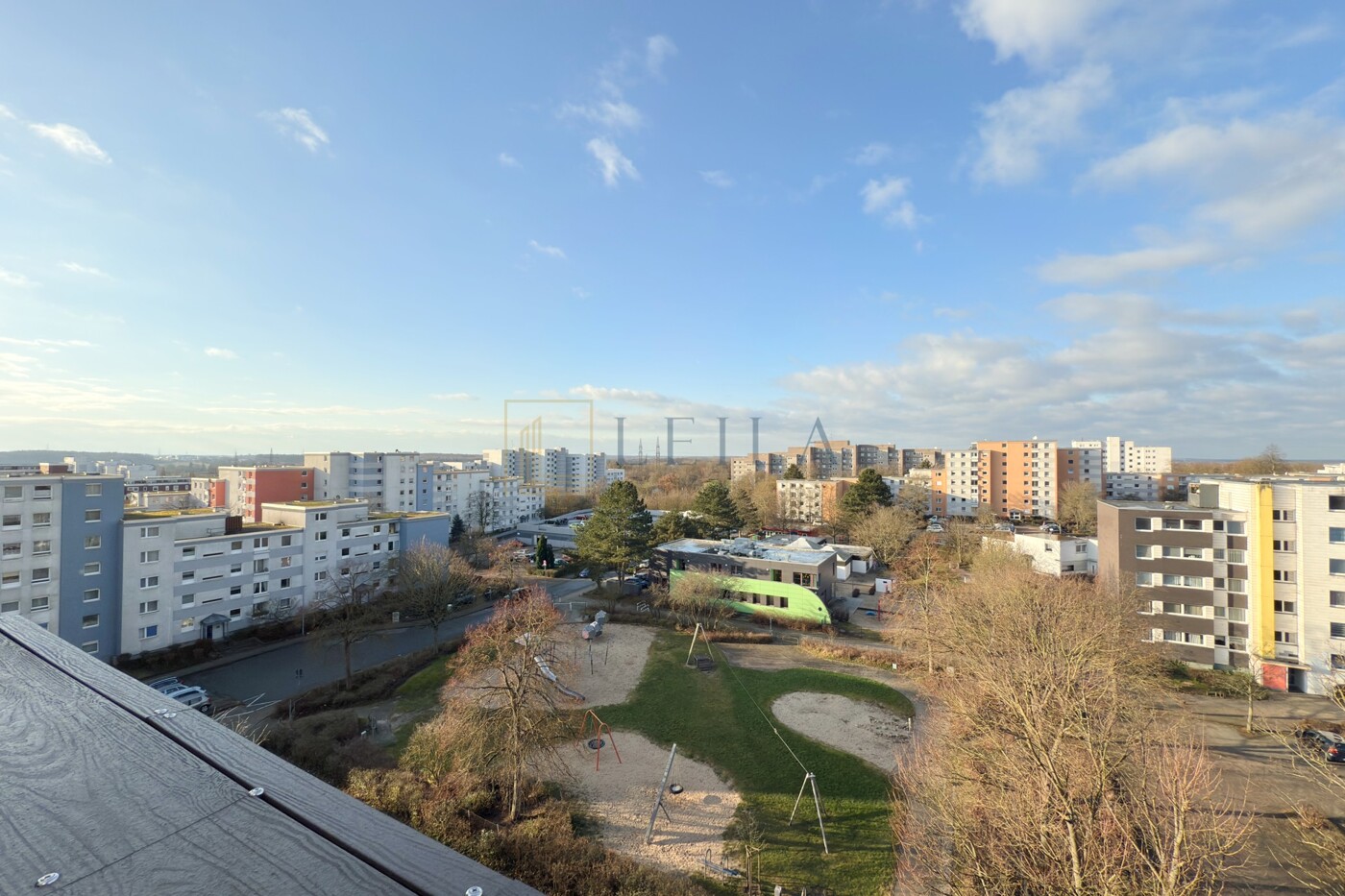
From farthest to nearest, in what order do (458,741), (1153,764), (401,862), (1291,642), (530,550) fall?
1. (530,550)
2. (1291,642)
3. (458,741)
4. (1153,764)
5. (401,862)

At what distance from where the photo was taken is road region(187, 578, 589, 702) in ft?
56.3

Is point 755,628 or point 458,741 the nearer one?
point 458,741

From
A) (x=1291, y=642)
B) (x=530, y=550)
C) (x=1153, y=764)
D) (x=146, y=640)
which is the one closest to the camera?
(x=1153, y=764)

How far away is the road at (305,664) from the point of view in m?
17.2

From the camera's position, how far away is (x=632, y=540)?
27688 mm

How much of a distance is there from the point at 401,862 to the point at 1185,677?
25780 millimetres

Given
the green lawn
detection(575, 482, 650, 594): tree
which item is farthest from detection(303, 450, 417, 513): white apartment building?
the green lawn

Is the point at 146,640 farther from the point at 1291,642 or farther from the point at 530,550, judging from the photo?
the point at 1291,642

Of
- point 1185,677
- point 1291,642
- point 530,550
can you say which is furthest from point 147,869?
point 530,550

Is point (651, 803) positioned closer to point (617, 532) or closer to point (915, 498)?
point (617, 532)

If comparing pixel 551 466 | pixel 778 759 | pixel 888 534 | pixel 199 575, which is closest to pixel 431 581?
pixel 199 575

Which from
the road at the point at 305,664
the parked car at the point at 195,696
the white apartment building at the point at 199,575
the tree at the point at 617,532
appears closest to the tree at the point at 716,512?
the tree at the point at 617,532

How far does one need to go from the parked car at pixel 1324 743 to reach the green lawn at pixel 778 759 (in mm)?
9106

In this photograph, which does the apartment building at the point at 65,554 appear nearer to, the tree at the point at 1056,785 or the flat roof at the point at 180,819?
the flat roof at the point at 180,819
